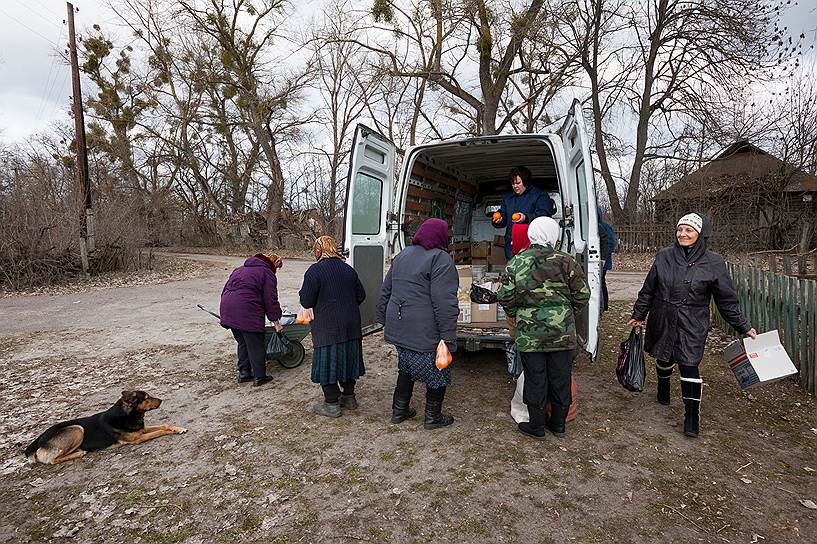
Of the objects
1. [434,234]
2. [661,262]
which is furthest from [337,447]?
[661,262]

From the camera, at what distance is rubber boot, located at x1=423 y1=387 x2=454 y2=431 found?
3889mm

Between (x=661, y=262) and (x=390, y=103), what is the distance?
77.7 ft

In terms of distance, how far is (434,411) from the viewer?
393 centimetres

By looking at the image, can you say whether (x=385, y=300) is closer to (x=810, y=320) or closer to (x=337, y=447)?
(x=337, y=447)

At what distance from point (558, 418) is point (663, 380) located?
121cm

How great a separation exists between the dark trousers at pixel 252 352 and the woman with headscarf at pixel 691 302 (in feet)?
12.1

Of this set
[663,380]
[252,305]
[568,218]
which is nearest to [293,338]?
[252,305]

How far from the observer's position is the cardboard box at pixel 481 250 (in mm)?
7516

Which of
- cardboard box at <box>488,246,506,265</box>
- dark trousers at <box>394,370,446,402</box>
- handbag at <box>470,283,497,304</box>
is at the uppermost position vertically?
cardboard box at <box>488,246,506,265</box>

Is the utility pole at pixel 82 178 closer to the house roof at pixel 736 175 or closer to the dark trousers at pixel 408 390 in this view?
the dark trousers at pixel 408 390

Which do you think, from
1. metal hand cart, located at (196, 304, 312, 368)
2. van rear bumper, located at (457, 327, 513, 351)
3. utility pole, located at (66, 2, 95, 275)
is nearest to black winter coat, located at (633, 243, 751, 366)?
van rear bumper, located at (457, 327, 513, 351)

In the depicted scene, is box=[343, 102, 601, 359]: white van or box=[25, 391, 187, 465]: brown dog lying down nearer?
box=[25, 391, 187, 465]: brown dog lying down

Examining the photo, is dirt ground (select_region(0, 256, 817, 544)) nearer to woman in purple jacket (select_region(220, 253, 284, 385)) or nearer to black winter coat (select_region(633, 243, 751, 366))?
woman in purple jacket (select_region(220, 253, 284, 385))

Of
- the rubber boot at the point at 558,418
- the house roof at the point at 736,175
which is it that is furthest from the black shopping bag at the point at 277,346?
the house roof at the point at 736,175
